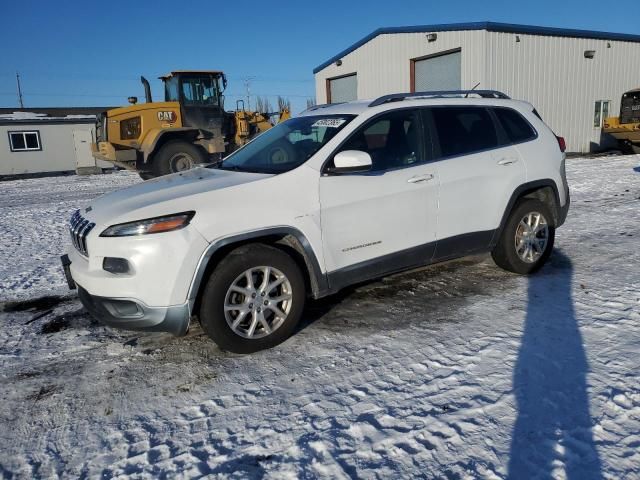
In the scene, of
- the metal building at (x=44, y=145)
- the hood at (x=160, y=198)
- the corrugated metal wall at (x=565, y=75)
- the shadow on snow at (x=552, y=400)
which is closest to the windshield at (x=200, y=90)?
the corrugated metal wall at (x=565, y=75)

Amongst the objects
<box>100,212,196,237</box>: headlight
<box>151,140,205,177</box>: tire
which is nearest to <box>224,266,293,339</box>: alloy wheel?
<box>100,212,196,237</box>: headlight

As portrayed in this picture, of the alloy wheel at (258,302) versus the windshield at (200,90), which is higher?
the windshield at (200,90)

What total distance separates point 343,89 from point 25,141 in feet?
51.5

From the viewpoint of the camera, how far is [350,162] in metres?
3.72

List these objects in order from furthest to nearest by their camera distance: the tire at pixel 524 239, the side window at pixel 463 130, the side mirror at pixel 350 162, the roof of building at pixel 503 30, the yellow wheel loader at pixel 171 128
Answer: the roof of building at pixel 503 30
the yellow wheel loader at pixel 171 128
the tire at pixel 524 239
the side window at pixel 463 130
the side mirror at pixel 350 162

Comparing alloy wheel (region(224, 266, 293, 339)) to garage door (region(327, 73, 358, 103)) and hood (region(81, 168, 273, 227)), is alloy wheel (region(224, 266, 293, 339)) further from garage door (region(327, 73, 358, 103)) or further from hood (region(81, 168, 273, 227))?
garage door (region(327, 73, 358, 103))

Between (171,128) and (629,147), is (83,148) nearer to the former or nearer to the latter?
(171,128)

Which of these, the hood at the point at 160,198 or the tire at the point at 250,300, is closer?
the hood at the point at 160,198

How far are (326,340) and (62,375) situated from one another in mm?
1931

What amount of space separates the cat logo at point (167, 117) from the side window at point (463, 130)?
1114cm

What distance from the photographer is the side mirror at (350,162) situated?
3721 millimetres

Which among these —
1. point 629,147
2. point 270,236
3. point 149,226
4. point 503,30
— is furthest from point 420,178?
point 629,147

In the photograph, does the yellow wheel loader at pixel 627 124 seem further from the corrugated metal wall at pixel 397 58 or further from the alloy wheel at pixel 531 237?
the alloy wheel at pixel 531 237

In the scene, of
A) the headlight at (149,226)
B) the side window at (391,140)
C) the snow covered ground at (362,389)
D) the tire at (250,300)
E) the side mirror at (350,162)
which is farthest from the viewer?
the side window at (391,140)
